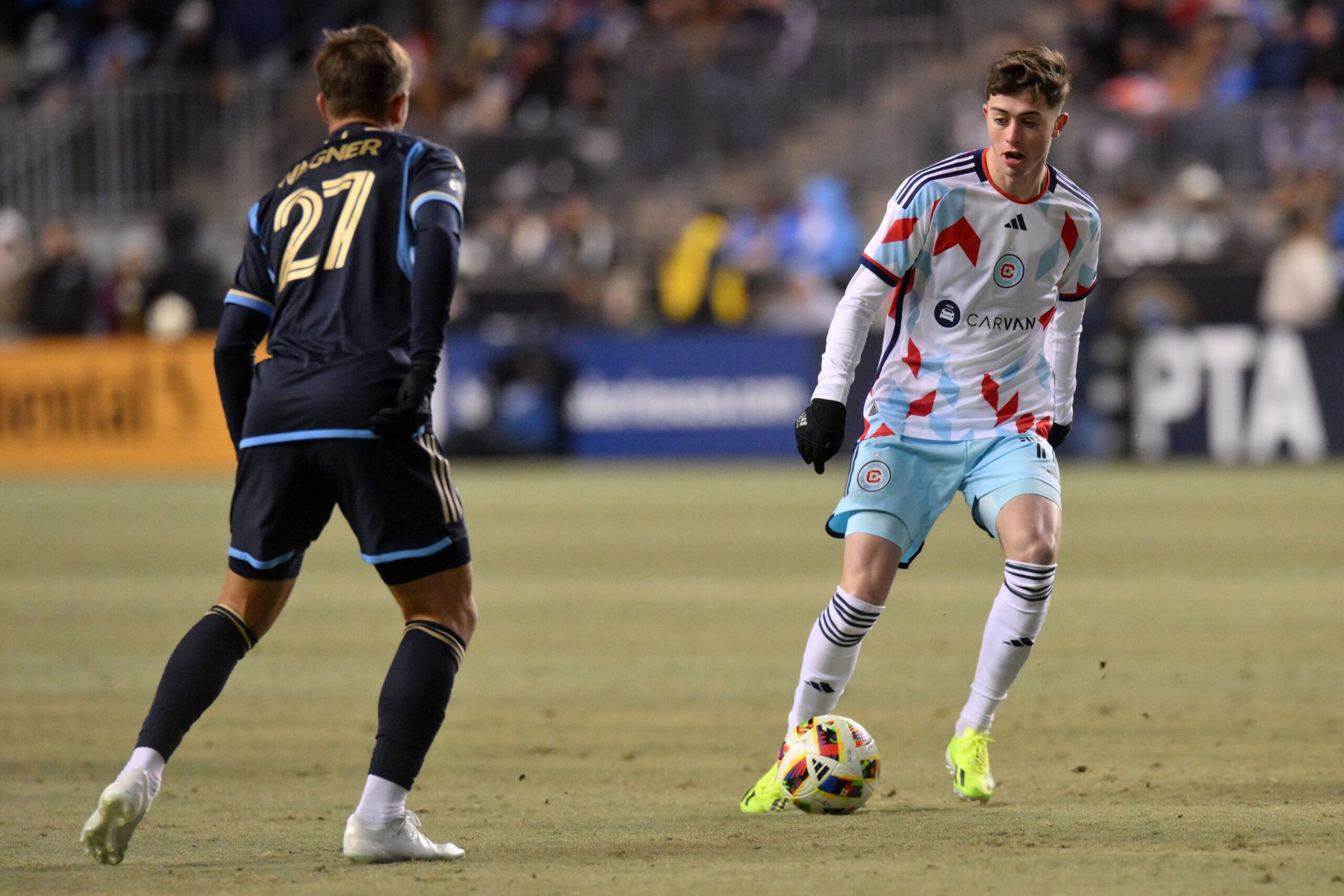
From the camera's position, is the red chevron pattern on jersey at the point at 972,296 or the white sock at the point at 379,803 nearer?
the white sock at the point at 379,803

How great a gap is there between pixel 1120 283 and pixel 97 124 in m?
Answer: 13.0

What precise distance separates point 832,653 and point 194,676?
1959 mm

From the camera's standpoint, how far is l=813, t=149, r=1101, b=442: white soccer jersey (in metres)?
5.76

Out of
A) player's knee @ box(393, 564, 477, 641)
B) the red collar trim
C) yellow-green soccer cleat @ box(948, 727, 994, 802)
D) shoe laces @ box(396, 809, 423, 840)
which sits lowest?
yellow-green soccer cleat @ box(948, 727, 994, 802)

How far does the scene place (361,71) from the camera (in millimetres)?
5137

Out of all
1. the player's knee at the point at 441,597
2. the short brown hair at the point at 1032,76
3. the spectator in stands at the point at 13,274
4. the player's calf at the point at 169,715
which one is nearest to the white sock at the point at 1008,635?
the short brown hair at the point at 1032,76

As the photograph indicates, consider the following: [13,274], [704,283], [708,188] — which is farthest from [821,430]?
[13,274]

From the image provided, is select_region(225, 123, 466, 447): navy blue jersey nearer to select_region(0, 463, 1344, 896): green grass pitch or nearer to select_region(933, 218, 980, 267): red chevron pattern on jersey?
Result: select_region(0, 463, 1344, 896): green grass pitch

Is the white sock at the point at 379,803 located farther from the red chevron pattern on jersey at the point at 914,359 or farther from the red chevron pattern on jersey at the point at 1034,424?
the red chevron pattern on jersey at the point at 1034,424

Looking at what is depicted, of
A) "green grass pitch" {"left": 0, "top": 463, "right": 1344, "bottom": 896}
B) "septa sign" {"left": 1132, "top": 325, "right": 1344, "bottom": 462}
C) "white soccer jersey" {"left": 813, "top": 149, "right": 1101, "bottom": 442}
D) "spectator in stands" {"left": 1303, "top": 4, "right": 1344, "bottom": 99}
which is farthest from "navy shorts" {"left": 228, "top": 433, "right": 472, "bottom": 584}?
"spectator in stands" {"left": 1303, "top": 4, "right": 1344, "bottom": 99}

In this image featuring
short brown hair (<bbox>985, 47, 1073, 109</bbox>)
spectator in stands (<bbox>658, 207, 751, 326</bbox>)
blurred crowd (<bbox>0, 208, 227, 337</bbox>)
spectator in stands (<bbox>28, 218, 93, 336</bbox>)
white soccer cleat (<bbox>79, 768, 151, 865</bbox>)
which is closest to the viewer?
white soccer cleat (<bbox>79, 768, 151, 865</bbox>)

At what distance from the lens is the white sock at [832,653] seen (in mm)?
5750

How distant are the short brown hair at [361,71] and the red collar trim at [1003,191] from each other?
184 cm

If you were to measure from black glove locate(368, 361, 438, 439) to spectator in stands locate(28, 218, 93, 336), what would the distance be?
61.5 ft
